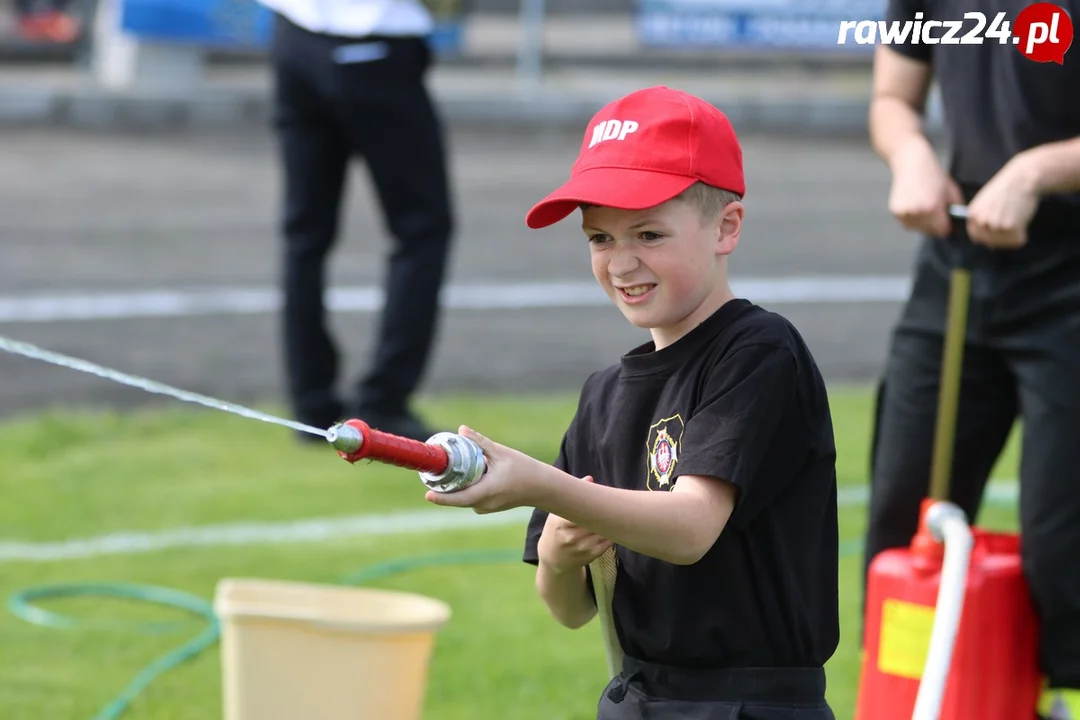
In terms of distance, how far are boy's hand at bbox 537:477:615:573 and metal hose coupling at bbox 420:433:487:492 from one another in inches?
14.0

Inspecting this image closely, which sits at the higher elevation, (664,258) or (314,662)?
(664,258)

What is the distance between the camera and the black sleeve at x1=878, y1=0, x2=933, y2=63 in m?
3.41

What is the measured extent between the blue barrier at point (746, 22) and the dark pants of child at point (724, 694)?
12.6 m

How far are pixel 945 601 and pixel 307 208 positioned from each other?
127 inches

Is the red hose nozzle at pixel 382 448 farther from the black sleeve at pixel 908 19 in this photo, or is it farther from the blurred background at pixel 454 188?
the blurred background at pixel 454 188

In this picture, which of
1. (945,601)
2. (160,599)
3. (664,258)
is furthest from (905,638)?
(160,599)

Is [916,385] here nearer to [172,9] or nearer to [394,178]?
[394,178]

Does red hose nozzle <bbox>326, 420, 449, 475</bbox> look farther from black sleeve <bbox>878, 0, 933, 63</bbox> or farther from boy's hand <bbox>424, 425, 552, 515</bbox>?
Result: black sleeve <bbox>878, 0, 933, 63</bbox>

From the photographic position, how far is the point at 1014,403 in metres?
3.40

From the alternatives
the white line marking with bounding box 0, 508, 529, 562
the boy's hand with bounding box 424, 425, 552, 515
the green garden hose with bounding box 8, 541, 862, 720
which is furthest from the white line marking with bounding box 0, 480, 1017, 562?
the boy's hand with bounding box 424, 425, 552, 515

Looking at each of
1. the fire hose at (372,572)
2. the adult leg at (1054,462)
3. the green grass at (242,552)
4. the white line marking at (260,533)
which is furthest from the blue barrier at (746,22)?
the adult leg at (1054,462)

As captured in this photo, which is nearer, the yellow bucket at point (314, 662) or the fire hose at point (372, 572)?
the fire hose at point (372, 572)

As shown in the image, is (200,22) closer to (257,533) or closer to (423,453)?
(257,533)

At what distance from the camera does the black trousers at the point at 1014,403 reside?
10.3ft
